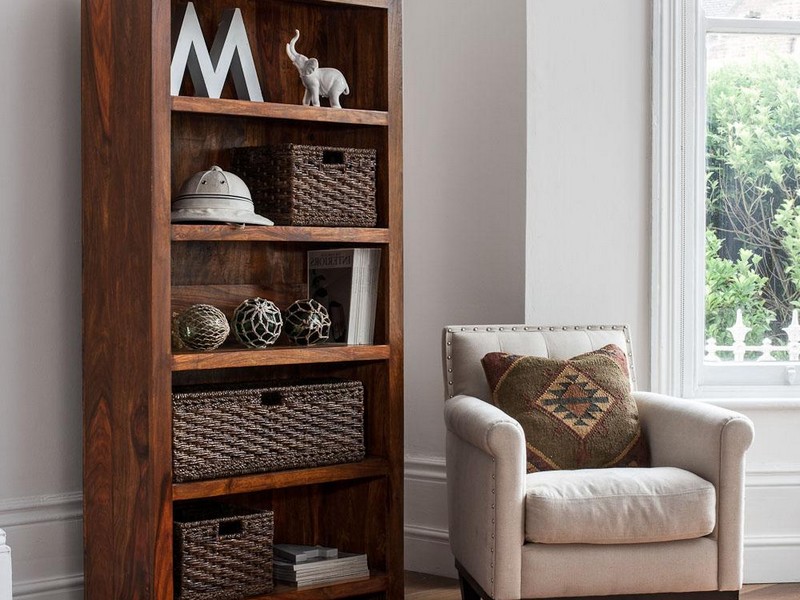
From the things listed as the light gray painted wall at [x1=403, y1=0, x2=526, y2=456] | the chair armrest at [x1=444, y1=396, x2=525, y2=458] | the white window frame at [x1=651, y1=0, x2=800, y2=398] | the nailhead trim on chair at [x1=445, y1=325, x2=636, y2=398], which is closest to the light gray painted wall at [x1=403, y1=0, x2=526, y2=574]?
the light gray painted wall at [x1=403, y1=0, x2=526, y2=456]

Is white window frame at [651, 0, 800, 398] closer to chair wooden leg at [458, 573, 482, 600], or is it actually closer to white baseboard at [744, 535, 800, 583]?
white baseboard at [744, 535, 800, 583]

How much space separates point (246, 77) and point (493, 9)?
958mm

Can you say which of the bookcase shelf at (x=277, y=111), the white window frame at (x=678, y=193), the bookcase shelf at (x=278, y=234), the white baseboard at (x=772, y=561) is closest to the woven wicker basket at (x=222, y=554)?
the bookcase shelf at (x=278, y=234)

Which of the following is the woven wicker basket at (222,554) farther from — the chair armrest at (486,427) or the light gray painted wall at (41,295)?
the chair armrest at (486,427)

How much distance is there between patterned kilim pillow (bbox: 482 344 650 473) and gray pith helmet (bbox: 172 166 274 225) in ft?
2.61

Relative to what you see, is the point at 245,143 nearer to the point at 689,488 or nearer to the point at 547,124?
the point at 547,124

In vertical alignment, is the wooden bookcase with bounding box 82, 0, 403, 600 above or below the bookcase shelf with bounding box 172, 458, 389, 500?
above

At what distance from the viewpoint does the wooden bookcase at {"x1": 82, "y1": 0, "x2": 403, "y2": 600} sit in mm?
2469

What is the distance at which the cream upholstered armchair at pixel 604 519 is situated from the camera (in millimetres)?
2424

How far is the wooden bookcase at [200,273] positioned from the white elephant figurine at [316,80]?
8cm

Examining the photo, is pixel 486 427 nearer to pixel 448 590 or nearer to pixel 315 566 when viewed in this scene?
pixel 315 566

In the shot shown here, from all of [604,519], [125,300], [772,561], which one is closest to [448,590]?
[604,519]

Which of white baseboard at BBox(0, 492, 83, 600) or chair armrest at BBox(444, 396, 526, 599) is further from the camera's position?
white baseboard at BBox(0, 492, 83, 600)

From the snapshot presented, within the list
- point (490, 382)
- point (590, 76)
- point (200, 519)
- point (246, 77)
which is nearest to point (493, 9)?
point (590, 76)
